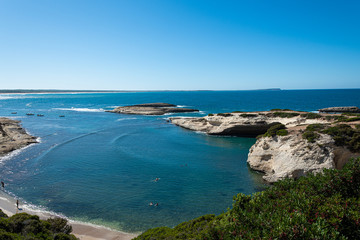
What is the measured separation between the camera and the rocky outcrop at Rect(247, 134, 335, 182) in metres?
25.7

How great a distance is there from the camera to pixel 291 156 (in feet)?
90.9

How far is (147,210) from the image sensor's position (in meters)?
21.6

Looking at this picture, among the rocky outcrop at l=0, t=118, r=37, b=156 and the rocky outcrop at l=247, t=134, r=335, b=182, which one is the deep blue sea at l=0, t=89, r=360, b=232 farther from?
the rocky outcrop at l=0, t=118, r=37, b=156

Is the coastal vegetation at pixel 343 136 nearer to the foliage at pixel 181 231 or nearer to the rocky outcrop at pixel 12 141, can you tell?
the foliage at pixel 181 231

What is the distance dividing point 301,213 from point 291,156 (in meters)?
20.7

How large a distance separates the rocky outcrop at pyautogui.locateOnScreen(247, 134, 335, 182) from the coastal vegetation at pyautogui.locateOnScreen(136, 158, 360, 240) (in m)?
12.5

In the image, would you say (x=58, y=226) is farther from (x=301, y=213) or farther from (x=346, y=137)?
(x=346, y=137)

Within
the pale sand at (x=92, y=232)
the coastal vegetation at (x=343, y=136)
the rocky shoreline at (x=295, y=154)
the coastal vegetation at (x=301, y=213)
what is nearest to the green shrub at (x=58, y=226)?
the pale sand at (x=92, y=232)

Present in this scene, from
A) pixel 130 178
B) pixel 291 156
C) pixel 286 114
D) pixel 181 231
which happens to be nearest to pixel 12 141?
pixel 130 178

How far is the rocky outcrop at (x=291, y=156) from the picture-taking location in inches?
1010

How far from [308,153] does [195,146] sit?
22.9m

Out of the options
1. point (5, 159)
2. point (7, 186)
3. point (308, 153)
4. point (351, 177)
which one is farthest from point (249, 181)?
point (5, 159)

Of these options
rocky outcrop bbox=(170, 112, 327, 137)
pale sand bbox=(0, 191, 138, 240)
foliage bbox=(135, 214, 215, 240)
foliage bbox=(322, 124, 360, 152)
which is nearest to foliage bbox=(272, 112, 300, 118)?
rocky outcrop bbox=(170, 112, 327, 137)

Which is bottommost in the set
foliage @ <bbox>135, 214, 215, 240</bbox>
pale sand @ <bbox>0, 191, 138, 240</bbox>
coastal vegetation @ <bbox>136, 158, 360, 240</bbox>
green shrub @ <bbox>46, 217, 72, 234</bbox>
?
pale sand @ <bbox>0, 191, 138, 240</bbox>
